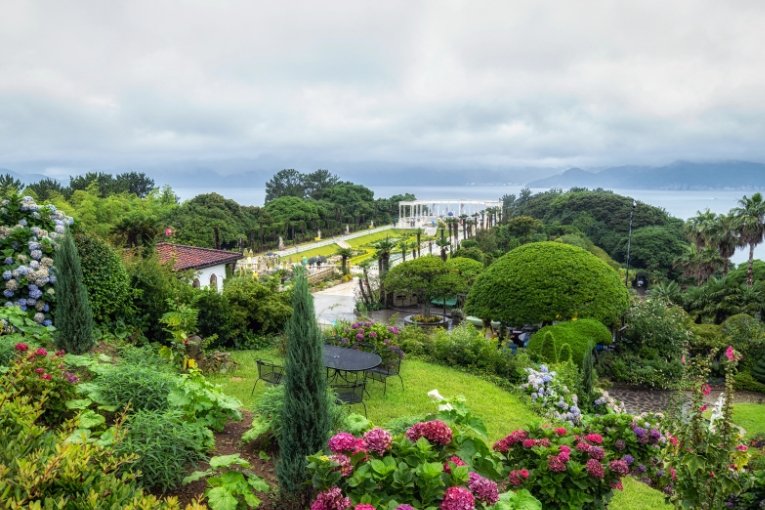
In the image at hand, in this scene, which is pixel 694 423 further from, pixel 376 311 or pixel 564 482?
pixel 376 311

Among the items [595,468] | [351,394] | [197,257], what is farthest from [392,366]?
[197,257]

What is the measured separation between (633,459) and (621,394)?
34.9 ft

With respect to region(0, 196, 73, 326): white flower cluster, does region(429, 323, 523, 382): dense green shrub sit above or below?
below

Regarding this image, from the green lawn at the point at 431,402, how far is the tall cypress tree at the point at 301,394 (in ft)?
10.7

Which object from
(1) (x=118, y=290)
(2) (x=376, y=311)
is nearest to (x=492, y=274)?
(2) (x=376, y=311)

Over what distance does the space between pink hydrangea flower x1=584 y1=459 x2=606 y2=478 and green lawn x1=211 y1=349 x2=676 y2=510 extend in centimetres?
228

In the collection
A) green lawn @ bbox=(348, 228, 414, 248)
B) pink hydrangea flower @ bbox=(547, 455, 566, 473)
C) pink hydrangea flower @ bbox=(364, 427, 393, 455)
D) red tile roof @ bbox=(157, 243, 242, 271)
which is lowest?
green lawn @ bbox=(348, 228, 414, 248)

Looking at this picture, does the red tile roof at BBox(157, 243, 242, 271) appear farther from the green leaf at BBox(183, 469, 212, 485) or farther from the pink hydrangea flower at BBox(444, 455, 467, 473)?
the pink hydrangea flower at BBox(444, 455, 467, 473)

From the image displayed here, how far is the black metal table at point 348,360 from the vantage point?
752 cm

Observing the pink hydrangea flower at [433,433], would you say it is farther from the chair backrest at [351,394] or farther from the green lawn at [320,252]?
the green lawn at [320,252]

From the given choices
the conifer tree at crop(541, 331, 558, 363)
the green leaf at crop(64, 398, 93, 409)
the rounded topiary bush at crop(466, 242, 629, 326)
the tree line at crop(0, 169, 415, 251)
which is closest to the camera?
the green leaf at crop(64, 398, 93, 409)

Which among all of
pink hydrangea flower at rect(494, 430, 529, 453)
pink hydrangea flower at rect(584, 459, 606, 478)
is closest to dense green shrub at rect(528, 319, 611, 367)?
pink hydrangea flower at rect(494, 430, 529, 453)

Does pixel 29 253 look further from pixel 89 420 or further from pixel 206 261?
pixel 206 261

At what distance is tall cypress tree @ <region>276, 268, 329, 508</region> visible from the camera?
3.85 m
